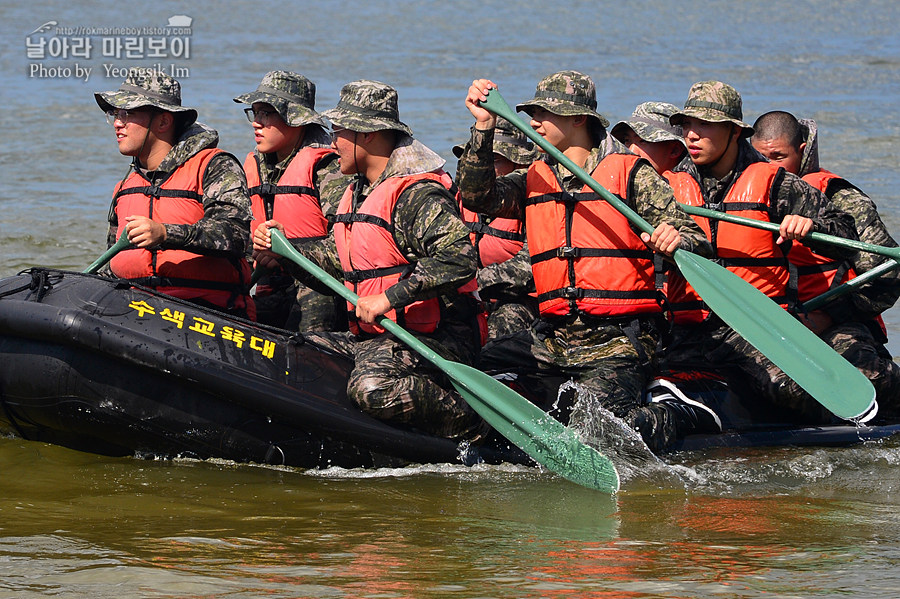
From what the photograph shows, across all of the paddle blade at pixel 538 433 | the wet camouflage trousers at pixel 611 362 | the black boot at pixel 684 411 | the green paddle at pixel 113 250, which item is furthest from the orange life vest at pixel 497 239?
the green paddle at pixel 113 250

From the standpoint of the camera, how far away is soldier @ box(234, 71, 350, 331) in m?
6.95

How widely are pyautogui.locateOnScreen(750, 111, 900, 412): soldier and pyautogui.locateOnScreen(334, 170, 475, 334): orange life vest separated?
201 centimetres

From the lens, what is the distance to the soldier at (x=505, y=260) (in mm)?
7188

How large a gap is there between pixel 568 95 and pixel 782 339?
147cm

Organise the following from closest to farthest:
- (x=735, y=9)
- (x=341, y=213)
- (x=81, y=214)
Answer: (x=341, y=213)
(x=81, y=214)
(x=735, y=9)

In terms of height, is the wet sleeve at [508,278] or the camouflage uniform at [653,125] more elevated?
the camouflage uniform at [653,125]

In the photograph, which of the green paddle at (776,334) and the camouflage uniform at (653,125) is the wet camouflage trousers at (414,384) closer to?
the green paddle at (776,334)

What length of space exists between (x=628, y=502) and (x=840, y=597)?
139cm

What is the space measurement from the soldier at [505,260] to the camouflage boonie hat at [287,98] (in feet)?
2.69

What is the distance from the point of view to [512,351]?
6.35 m

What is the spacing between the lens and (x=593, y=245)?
5875mm

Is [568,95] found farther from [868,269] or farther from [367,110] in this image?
[868,269]

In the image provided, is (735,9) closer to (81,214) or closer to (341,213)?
(81,214)

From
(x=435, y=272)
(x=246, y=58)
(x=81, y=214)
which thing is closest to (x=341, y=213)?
(x=435, y=272)
